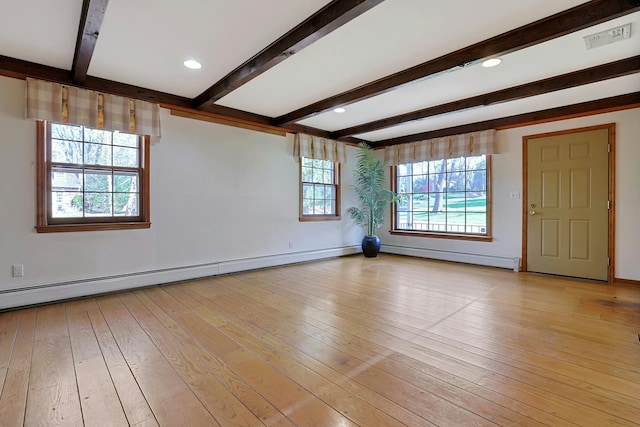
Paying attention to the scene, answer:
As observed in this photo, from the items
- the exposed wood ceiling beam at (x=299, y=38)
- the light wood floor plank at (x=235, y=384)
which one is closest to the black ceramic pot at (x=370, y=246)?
the exposed wood ceiling beam at (x=299, y=38)

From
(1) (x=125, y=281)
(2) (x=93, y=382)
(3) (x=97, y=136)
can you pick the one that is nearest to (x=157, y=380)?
(2) (x=93, y=382)

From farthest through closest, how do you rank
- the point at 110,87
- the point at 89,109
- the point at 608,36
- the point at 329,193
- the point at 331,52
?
1. the point at 329,193
2. the point at 110,87
3. the point at 89,109
4. the point at 331,52
5. the point at 608,36

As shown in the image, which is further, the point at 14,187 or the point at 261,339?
the point at 14,187

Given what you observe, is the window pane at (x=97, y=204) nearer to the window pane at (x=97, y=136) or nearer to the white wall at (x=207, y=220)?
the white wall at (x=207, y=220)

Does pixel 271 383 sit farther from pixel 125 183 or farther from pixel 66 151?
pixel 66 151

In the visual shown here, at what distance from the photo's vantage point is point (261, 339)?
7.96 feet

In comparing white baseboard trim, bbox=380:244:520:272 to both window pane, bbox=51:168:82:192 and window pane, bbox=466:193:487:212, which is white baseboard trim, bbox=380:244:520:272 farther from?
window pane, bbox=51:168:82:192

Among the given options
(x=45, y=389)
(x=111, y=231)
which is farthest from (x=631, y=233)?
(x=111, y=231)

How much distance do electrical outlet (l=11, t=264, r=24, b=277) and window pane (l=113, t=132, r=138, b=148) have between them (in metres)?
1.62

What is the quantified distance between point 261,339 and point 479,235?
4443 mm

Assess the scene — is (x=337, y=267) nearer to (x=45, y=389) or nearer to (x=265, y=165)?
(x=265, y=165)

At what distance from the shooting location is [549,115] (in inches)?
179

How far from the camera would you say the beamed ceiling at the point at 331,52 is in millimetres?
2236

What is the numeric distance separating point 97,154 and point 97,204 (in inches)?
23.2
